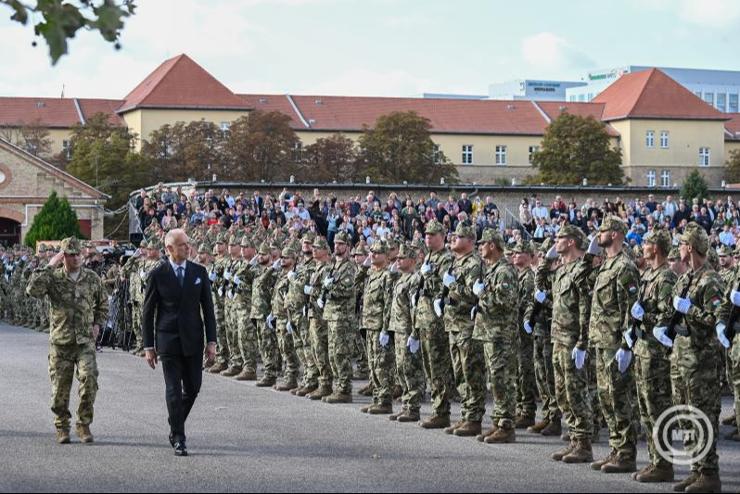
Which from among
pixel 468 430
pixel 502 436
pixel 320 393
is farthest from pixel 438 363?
pixel 320 393

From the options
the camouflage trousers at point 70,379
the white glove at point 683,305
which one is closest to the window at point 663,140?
the camouflage trousers at point 70,379

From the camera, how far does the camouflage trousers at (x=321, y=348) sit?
17.7m

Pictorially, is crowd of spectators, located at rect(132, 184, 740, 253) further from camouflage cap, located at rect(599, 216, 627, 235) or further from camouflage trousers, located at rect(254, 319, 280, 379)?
camouflage cap, located at rect(599, 216, 627, 235)

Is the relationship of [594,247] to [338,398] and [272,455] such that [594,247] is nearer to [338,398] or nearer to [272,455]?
[272,455]

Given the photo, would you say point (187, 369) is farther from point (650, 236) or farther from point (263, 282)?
point (263, 282)

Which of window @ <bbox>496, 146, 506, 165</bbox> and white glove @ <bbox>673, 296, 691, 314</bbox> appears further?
window @ <bbox>496, 146, 506, 165</bbox>

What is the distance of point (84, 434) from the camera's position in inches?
518

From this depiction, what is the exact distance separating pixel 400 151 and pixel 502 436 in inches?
3311

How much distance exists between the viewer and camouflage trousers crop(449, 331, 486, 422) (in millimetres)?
13945

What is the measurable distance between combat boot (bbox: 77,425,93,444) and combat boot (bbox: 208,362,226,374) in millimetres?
8547

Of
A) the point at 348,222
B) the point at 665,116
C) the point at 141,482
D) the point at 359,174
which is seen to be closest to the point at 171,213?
the point at 348,222

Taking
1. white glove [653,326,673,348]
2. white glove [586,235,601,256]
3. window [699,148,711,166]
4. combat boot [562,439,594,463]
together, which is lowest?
combat boot [562,439,594,463]

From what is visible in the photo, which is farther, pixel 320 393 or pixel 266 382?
pixel 266 382

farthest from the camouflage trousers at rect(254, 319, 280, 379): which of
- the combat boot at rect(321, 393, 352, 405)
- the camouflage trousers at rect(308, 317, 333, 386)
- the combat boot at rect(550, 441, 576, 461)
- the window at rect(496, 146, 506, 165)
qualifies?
the window at rect(496, 146, 506, 165)
